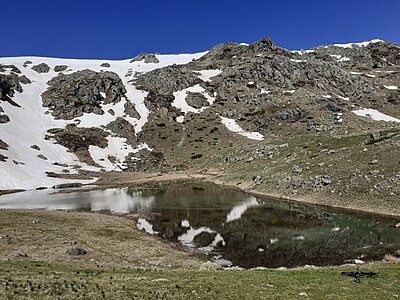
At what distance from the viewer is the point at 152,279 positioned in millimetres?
23469

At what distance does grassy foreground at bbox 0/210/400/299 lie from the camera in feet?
66.0

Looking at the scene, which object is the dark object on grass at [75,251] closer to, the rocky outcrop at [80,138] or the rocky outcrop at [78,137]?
the rocky outcrop at [80,138]

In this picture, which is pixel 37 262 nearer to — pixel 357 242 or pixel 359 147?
pixel 357 242

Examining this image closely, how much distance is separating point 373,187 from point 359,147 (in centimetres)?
2052

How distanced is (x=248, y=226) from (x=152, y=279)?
3169 centimetres

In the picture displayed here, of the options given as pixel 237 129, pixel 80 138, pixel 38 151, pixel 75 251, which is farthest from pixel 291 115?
pixel 75 251

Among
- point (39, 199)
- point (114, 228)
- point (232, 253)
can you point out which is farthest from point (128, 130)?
point (232, 253)

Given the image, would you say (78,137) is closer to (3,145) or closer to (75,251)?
(3,145)

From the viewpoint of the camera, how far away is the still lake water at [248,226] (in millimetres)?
38375

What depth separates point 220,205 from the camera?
240ft

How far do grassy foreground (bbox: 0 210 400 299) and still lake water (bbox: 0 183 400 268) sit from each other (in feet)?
22.7

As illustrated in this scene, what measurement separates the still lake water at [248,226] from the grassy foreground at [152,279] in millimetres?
6925

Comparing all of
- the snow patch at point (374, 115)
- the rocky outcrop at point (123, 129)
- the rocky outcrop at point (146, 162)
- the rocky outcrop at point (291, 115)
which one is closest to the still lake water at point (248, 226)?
the rocky outcrop at point (146, 162)

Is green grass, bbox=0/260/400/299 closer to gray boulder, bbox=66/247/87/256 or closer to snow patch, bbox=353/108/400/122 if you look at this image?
gray boulder, bbox=66/247/87/256
